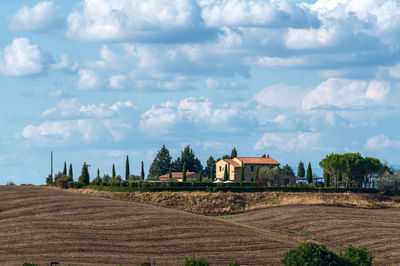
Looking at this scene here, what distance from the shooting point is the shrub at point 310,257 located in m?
47.8

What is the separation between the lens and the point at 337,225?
81.3m

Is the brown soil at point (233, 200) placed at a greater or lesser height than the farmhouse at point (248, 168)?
lesser

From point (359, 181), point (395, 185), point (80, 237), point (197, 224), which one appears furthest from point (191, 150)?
point (80, 237)

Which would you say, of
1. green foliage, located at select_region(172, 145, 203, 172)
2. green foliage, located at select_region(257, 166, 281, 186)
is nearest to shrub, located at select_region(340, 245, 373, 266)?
green foliage, located at select_region(257, 166, 281, 186)

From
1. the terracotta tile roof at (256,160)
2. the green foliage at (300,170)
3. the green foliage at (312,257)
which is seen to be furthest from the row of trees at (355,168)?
the green foliage at (312,257)

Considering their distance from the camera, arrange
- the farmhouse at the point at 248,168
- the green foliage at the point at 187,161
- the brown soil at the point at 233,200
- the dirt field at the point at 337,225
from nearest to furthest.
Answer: the dirt field at the point at 337,225 → the brown soil at the point at 233,200 → the farmhouse at the point at 248,168 → the green foliage at the point at 187,161

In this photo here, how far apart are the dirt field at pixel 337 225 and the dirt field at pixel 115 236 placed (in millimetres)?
5639

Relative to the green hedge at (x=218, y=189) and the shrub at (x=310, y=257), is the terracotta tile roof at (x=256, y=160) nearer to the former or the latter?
the green hedge at (x=218, y=189)

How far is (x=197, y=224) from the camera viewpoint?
73.6 metres

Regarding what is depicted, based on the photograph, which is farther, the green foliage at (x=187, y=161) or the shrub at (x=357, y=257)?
the green foliage at (x=187, y=161)

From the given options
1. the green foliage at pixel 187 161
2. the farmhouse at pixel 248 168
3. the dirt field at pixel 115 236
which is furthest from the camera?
the green foliage at pixel 187 161

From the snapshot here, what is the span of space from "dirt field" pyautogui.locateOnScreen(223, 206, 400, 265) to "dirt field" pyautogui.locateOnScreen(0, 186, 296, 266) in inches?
222

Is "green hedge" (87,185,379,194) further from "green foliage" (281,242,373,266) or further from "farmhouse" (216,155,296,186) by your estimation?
"green foliage" (281,242,373,266)

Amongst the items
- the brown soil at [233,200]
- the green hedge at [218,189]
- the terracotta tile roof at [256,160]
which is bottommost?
the brown soil at [233,200]
